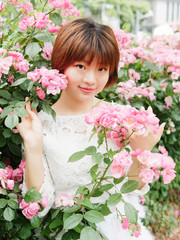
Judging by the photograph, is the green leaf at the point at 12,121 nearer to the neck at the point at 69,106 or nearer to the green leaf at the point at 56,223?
the neck at the point at 69,106

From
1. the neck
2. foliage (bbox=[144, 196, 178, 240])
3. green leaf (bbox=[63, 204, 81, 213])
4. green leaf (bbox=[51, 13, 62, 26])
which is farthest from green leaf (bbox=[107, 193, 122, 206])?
foliage (bbox=[144, 196, 178, 240])

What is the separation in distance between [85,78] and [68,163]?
0.37 meters

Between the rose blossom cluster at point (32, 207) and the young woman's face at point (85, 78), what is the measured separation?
445 mm

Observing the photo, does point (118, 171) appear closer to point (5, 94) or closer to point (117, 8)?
point (5, 94)

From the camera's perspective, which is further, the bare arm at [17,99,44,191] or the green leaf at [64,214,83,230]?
the bare arm at [17,99,44,191]

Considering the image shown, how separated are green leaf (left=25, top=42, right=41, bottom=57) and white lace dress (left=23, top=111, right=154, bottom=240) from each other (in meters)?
0.28

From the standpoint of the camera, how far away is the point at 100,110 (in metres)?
1.02

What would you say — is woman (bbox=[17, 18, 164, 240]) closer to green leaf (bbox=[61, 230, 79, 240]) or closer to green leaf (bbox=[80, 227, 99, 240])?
green leaf (bbox=[61, 230, 79, 240])

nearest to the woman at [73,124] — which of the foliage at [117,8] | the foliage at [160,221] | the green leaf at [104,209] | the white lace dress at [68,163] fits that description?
the white lace dress at [68,163]

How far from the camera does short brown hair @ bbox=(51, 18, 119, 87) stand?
1183mm

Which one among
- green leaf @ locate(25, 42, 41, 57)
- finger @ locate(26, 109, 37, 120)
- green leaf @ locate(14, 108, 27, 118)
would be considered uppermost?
green leaf @ locate(25, 42, 41, 57)

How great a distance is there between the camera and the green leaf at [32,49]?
1252 mm

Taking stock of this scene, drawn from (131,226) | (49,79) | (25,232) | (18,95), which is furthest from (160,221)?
(49,79)

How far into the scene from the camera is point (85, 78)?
3.99 feet
